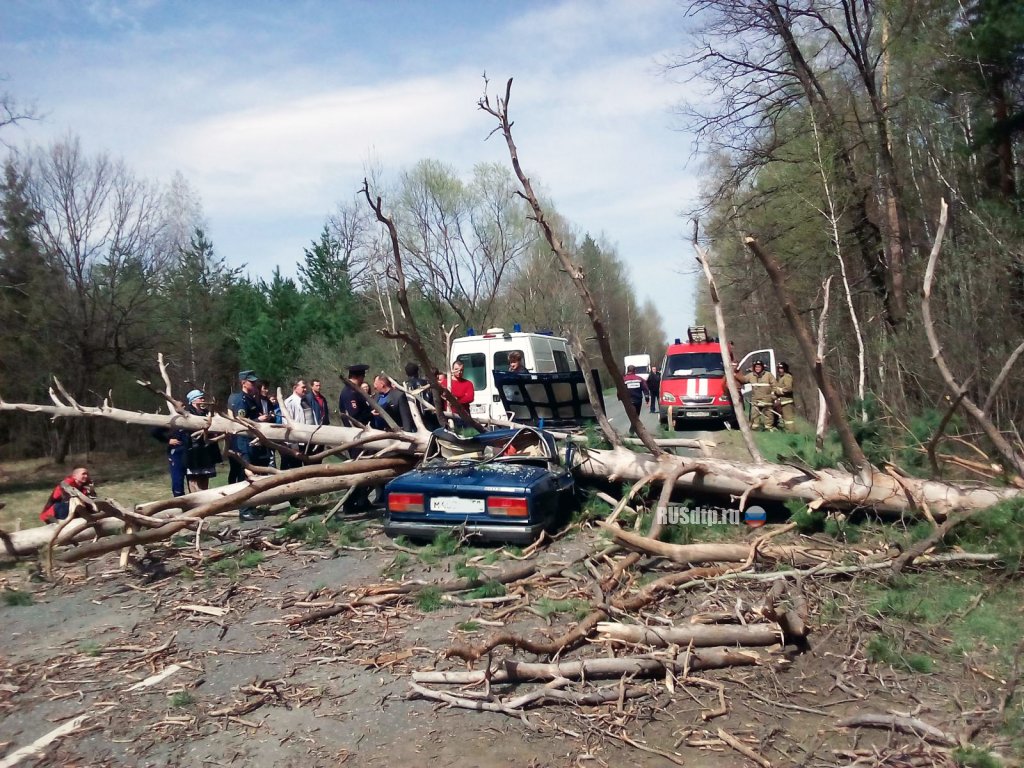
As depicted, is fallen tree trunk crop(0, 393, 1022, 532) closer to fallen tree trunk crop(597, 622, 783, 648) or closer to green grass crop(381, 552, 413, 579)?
green grass crop(381, 552, 413, 579)

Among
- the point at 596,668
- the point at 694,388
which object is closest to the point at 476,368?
the point at 694,388

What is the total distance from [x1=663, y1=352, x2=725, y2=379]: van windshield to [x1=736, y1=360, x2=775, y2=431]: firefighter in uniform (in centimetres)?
325

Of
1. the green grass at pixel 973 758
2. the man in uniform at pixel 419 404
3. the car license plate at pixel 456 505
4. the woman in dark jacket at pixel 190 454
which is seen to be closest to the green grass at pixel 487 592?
the car license plate at pixel 456 505

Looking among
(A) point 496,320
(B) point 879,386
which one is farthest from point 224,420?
(A) point 496,320

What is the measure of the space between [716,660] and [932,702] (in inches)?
42.4

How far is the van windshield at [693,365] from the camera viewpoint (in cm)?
1989

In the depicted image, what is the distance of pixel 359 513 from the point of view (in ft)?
30.6

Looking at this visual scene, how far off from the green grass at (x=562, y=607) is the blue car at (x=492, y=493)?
1283 mm

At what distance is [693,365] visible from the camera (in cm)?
2034

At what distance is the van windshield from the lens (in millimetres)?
19891

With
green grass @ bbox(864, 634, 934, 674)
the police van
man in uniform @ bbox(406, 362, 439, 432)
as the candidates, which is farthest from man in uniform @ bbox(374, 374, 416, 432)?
green grass @ bbox(864, 634, 934, 674)

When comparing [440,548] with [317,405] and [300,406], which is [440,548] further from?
[317,405]

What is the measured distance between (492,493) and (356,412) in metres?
3.80

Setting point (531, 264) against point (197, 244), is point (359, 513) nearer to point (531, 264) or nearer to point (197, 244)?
point (197, 244)
